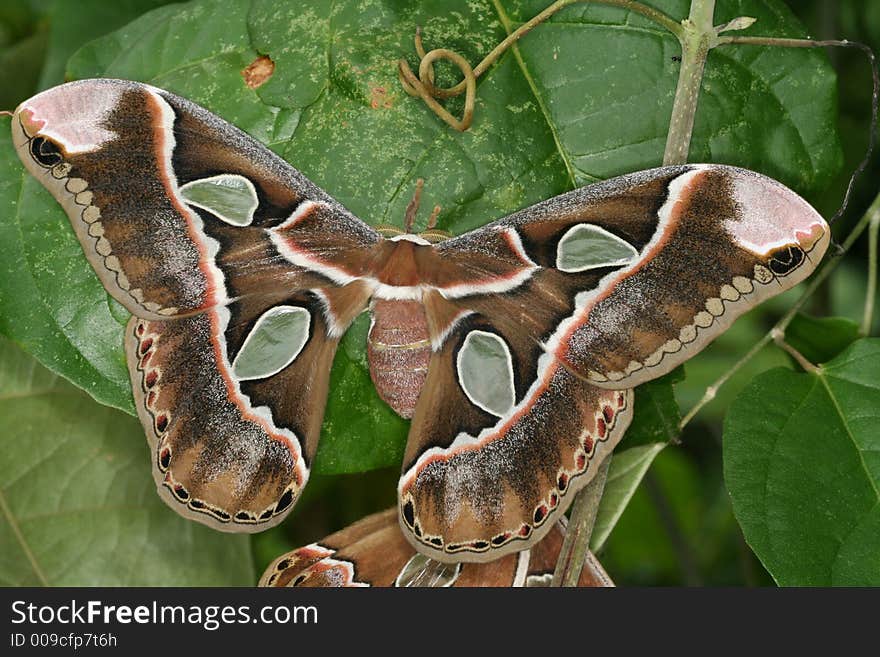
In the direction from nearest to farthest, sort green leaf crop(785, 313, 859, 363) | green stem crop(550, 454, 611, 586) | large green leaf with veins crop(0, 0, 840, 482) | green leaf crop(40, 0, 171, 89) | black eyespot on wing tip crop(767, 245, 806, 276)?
black eyespot on wing tip crop(767, 245, 806, 276)
green stem crop(550, 454, 611, 586)
large green leaf with veins crop(0, 0, 840, 482)
green leaf crop(785, 313, 859, 363)
green leaf crop(40, 0, 171, 89)

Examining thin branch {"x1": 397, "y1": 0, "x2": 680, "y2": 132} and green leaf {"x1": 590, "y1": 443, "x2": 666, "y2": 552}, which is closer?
thin branch {"x1": 397, "y1": 0, "x2": 680, "y2": 132}

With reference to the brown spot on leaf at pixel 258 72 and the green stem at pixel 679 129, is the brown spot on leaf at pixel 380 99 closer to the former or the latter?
the brown spot on leaf at pixel 258 72

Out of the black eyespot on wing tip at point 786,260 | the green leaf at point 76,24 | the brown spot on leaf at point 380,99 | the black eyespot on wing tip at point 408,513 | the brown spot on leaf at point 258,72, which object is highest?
the brown spot on leaf at point 258,72

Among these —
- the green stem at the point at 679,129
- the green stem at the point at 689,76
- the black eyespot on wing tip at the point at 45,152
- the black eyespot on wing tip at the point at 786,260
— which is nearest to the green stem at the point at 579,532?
the green stem at the point at 679,129

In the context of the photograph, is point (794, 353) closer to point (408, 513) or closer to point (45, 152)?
point (408, 513)

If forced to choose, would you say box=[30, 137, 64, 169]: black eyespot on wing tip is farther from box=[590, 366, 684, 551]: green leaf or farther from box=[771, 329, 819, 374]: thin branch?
box=[771, 329, 819, 374]: thin branch

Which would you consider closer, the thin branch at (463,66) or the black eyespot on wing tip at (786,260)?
the black eyespot on wing tip at (786,260)

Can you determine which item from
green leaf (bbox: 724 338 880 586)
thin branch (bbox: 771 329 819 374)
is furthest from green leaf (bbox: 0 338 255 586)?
thin branch (bbox: 771 329 819 374)
